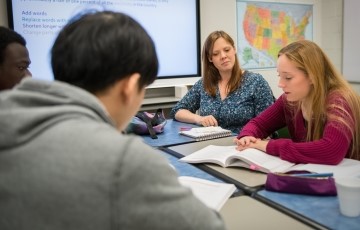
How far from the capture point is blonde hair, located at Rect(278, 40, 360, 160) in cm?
142

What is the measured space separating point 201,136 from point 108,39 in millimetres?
1282

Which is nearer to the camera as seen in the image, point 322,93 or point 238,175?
point 238,175

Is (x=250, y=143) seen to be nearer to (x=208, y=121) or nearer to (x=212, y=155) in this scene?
(x=212, y=155)

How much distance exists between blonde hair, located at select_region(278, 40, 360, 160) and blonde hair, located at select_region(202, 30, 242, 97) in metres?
0.85

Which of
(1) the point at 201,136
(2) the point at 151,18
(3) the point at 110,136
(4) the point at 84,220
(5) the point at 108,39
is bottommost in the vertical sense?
(1) the point at 201,136

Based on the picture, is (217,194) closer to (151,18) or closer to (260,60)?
(151,18)

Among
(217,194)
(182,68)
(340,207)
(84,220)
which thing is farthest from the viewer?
(182,68)

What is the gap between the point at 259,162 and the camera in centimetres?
129

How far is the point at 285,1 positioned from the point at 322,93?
10.7 ft

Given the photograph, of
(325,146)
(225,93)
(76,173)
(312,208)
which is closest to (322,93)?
(325,146)

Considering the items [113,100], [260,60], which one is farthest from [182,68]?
[113,100]

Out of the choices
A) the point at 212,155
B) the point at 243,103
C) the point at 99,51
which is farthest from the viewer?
Result: the point at 243,103

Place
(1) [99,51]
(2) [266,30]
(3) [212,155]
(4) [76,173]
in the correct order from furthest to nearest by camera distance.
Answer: (2) [266,30] → (3) [212,155] → (1) [99,51] → (4) [76,173]

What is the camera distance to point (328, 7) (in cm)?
466
